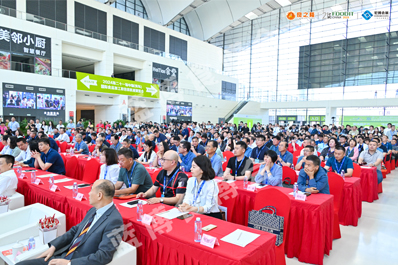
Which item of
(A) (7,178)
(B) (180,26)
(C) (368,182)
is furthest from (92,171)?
(B) (180,26)

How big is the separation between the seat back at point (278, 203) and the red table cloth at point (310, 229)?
390mm

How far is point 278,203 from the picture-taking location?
248cm

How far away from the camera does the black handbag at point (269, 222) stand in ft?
7.51

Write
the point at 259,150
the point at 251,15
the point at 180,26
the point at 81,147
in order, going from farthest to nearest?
the point at 180,26 → the point at 251,15 → the point at 81,147 → the point at 259,150

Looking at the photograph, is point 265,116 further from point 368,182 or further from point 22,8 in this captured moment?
point 368,182

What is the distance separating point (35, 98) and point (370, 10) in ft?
86.6

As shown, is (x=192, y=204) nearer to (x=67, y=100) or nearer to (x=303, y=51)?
(x=67, y=100)

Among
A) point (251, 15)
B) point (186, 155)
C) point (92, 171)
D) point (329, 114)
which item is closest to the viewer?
point (92, 171)

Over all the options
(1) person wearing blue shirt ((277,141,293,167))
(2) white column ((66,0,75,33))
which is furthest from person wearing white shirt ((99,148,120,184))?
(2) white column ((66,0,75,33))

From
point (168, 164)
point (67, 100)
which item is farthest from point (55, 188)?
point (67, 100)

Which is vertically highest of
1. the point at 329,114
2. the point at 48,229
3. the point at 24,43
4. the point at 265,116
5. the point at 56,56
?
the point at 24,43

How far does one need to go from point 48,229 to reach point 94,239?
76 cm

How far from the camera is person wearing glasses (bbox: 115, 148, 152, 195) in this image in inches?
123

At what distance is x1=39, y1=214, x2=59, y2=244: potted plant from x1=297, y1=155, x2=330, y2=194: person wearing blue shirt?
2875mm
